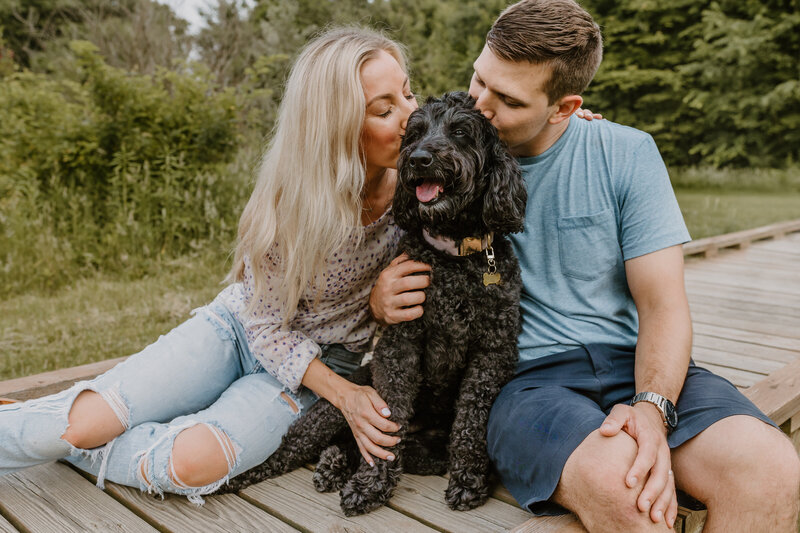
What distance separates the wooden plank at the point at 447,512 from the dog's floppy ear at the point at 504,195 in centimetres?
96

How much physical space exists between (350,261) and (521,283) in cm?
67

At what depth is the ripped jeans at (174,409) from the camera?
217cm

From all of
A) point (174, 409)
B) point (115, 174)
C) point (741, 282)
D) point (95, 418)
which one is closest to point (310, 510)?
point (174, 409)

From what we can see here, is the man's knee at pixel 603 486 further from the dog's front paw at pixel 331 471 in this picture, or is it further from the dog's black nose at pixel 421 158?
the dog's black nose at pixel 421 158

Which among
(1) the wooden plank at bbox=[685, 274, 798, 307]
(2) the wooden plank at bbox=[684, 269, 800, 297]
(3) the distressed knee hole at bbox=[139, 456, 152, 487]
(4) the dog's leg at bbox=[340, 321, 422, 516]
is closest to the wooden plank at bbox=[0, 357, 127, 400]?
(3) the distressed knee hole at bbox=[139, 456, 152, 487]

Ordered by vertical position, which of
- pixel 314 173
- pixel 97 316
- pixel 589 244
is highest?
pixel 314 173

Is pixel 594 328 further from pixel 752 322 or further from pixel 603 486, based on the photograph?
pixel 752 322

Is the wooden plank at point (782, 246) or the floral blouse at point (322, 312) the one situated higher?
the floral blouse at point (322, 312)

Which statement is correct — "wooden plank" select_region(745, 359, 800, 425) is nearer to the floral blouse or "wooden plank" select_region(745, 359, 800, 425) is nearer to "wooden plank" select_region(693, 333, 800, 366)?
"wooden plank" select_region(693, 333, 800, 366)

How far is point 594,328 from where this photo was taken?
2289 millimetres

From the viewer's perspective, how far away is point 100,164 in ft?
20.3

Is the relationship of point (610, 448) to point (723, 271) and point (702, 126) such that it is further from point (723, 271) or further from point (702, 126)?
point (702, 126)

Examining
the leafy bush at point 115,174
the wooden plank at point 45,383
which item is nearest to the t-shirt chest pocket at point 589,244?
the wooden plank at point 45,383

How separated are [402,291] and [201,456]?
91cm
